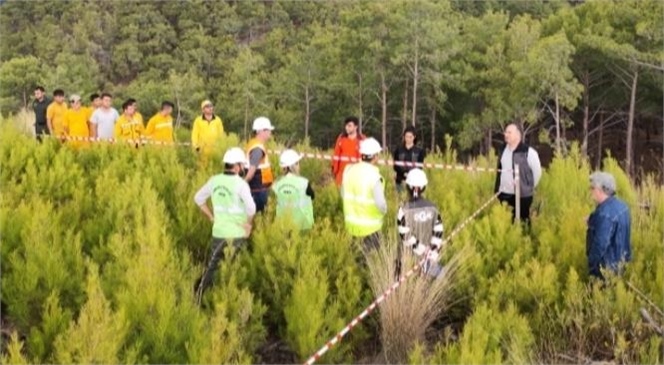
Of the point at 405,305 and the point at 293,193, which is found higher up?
the point at 293,193

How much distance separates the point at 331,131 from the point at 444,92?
7719 mm

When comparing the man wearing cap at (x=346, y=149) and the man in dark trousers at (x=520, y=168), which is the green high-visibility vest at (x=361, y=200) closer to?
the man in dark trousers at (x=520, y=168)

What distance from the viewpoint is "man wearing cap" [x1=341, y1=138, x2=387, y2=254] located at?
575cm

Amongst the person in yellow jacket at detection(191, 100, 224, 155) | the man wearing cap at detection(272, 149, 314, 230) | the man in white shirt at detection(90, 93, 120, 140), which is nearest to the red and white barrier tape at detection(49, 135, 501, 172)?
the man in white shirt at detection(90, 93, 120, 140)

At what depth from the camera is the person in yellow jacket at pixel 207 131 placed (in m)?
9.56

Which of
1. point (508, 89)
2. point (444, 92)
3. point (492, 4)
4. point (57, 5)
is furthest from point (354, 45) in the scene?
point (57, 5)

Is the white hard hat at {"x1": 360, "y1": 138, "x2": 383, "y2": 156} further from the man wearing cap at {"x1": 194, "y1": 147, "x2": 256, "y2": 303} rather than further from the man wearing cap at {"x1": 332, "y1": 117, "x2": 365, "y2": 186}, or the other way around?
the man wearing cap at {"x1": 332, "y1": 117, "x2": 365, "y2": 186}

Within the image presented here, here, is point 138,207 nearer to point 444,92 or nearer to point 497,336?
point 497,336

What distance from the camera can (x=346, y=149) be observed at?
26.6 feet

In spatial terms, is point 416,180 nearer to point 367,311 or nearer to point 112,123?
point 367,311

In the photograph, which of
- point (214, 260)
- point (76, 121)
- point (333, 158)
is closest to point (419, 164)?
point (333, 158)

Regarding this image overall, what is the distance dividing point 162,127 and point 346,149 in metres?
3.63

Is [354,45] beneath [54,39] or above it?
beneath

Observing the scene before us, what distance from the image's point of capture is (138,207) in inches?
246
